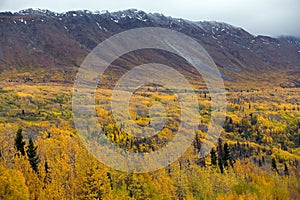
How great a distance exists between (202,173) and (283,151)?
85143 mm

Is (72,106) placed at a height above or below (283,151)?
above

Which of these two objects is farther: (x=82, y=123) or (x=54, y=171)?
(x=82, y=123)

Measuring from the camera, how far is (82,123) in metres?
139

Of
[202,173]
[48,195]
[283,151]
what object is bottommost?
[283,151]

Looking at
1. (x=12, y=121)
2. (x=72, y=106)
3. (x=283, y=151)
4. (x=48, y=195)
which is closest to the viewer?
(x=48, y=195)

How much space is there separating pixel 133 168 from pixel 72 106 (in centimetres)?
10258

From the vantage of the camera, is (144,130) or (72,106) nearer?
(144,130)

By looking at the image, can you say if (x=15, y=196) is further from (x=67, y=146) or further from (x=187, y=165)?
(x=187, y=165)

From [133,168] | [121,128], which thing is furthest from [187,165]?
[121,128]

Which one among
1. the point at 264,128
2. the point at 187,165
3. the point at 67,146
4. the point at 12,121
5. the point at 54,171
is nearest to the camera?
the point at 54,171

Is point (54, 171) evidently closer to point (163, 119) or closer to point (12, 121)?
point (12, 121)

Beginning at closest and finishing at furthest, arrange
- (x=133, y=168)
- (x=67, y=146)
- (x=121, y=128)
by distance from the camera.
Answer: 1. (x=133, y=168)
2. (x=67, y=146)
3. (x=121, y=128)

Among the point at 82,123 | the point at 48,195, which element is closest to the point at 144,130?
the point at 82,123

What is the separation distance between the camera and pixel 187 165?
10362 centimetres
